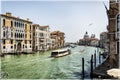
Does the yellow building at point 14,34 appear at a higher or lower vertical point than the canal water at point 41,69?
higher

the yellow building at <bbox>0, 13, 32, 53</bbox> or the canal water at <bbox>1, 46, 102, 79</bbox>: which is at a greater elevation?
the yellow building at <bbox>0, 13, 32, 53</bbox>

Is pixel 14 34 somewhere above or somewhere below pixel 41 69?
above

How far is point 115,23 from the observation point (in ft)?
23.9

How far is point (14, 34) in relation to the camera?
18.5 meters

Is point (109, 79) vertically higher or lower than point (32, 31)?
lower

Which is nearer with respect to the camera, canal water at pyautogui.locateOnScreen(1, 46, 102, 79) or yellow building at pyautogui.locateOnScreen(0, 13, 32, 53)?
canal water at pyautogui.locateOnScreen(1, 46, 102, 79)

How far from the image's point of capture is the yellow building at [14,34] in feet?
55.6

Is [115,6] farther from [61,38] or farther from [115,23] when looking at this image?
[61,38]

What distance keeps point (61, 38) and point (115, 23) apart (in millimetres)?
28202

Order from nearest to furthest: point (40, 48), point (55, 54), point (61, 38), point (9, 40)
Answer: point (55, 54), point (9, 40), point (40, 48), point (61, 38)

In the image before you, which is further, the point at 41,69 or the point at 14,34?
the point at 14,34

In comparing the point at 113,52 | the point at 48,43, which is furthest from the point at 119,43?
the point at 48,43

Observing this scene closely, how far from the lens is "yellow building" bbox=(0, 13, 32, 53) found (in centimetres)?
1694

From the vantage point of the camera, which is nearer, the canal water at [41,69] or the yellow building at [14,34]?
the canal water at [41,69]
